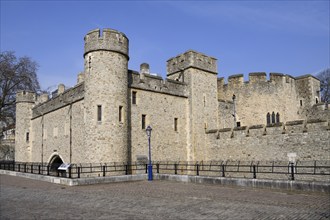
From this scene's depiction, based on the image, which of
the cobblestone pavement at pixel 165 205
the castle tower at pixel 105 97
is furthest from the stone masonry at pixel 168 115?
the cobblestone pavement at pixel 165 205

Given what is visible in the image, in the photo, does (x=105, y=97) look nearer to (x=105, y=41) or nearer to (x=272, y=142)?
(x=105, y=41)

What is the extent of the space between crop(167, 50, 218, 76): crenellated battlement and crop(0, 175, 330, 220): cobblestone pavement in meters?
14.9

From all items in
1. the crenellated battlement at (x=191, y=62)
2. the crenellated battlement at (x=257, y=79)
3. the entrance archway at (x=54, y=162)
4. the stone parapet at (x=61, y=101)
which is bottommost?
the entrance archway at (x=54, y=162)

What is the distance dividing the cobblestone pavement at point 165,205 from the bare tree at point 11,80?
2667 cm

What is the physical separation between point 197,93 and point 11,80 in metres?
22.6

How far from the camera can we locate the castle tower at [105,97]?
18.7 meters

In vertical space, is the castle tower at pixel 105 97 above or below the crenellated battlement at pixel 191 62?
below

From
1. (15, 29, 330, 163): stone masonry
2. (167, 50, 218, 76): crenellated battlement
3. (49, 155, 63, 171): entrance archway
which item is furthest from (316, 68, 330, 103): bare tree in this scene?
(49, 155, 63, 171): entrance archway

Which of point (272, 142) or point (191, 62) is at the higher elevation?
point (191, 62)

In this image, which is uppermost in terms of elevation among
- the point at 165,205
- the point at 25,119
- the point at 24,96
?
the point at 24,96

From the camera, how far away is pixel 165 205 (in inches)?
369

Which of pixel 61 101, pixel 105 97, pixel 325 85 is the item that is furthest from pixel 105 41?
pixel 325 85

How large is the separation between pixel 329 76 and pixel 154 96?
3381 cm

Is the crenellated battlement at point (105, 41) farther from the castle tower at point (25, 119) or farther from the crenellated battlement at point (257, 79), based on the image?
the castle tower at point (25, 119)
